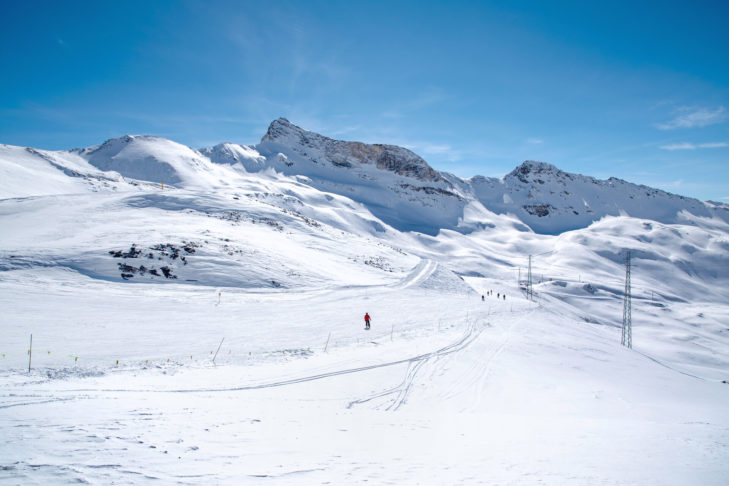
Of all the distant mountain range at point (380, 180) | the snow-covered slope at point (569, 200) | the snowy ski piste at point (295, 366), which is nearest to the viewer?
the snowy ski piste at point (295, 366)

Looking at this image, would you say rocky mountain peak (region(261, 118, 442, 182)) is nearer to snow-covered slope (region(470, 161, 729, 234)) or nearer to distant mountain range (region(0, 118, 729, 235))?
distant mountain range (region(0, 118, 729, 235))

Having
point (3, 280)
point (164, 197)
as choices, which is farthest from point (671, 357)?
point (164, 197)

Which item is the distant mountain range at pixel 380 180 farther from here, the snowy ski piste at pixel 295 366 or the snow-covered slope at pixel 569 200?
the snowy ski piste at pixel 295 366

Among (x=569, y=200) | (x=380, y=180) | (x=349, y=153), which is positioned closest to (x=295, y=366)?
(x=380, y=180)

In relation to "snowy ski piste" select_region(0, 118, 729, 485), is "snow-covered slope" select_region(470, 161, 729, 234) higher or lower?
higher

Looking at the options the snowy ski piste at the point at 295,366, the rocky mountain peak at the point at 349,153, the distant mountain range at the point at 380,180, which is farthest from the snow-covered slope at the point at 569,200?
the snowy ski piste at the point at 295,366

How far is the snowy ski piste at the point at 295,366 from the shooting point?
6.29 meters

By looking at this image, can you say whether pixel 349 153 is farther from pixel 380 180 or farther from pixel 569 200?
pixel 569 200

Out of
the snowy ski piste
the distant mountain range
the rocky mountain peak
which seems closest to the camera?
the snowy ski piste

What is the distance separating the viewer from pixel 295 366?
14.2 m

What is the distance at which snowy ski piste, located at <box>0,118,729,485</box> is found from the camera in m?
6.29

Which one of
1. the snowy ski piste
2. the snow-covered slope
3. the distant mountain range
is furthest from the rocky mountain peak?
the snowy ski piste

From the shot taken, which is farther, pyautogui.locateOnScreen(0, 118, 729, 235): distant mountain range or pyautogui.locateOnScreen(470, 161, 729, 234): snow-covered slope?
pyautogui.locateOnScreen(470, 161, 729, 234): snow-covered slope

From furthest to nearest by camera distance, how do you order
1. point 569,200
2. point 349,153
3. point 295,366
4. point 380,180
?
point 569,200
point 349,153
point 380,180
point 295,366
